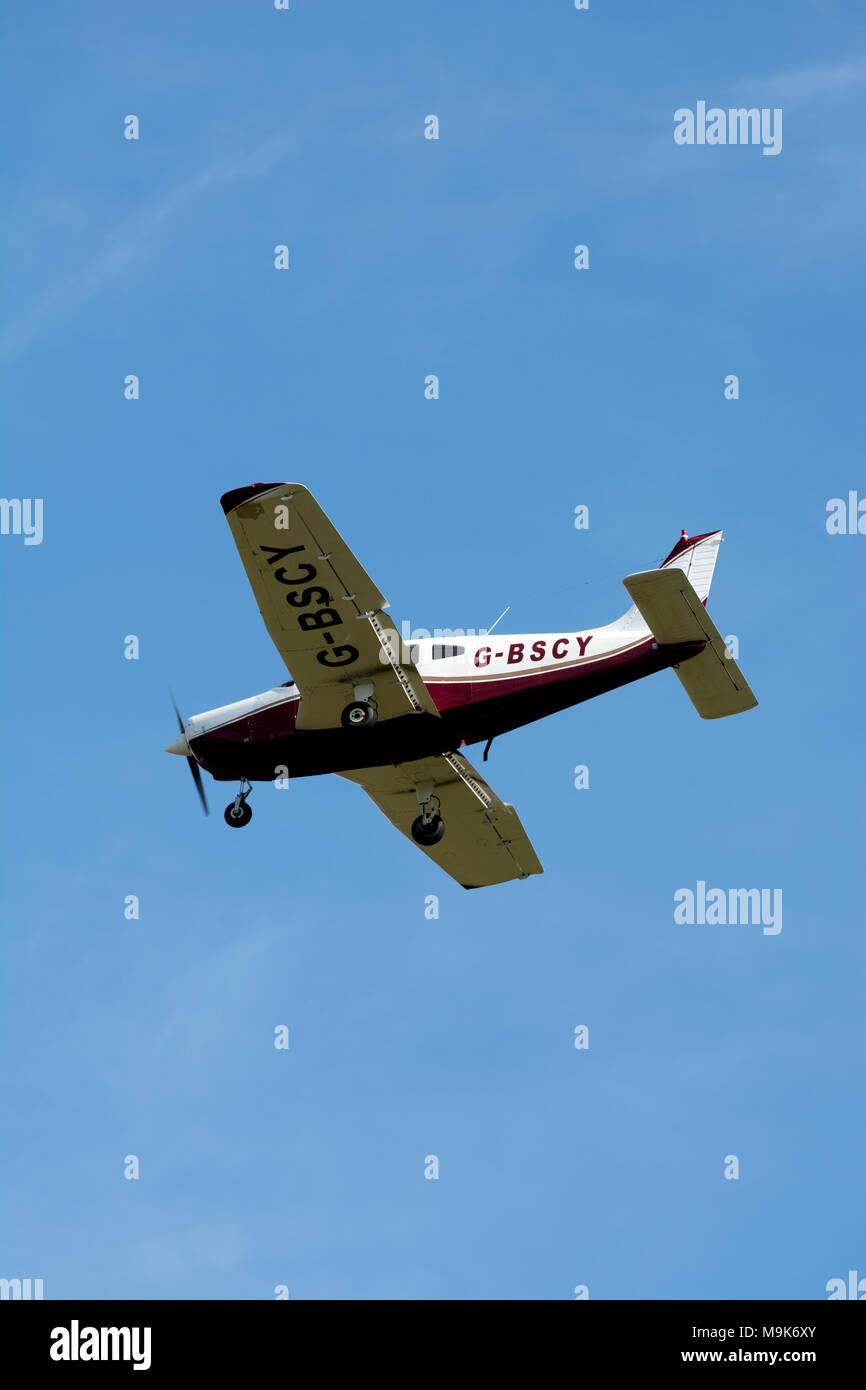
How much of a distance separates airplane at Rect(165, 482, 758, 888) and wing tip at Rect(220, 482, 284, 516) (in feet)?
0.08

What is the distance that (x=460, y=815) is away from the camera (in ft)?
112

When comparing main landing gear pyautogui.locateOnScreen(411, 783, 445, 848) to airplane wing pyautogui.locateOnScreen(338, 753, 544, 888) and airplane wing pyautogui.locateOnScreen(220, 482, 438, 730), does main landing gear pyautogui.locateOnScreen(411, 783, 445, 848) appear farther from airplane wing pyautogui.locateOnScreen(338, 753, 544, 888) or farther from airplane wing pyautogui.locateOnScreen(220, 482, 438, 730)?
airplane wing pyautogui.locateOnScreen(220, 482, 438, 730)

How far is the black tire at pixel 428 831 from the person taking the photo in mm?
32125

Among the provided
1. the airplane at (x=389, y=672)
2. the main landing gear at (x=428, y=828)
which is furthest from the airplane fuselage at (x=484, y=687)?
the main landing gear at (x=428, y=828)

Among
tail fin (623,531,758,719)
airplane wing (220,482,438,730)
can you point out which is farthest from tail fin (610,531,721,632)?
airplane wing (220,482,438,730)

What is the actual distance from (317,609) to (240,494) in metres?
2.32

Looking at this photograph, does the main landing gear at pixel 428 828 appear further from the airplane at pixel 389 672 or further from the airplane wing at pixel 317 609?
the airplane wing at pixel 317 609

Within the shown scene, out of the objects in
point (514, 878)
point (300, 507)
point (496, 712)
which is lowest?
point (514, 878)

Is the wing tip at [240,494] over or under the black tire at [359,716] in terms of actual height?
over

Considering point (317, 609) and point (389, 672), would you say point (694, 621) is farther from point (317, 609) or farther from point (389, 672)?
point (317, 609)
